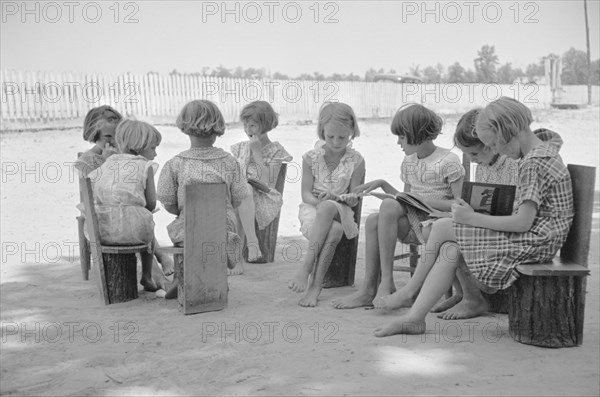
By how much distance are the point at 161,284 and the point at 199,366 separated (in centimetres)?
197

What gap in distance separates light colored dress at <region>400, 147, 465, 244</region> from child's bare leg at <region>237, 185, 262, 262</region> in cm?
168

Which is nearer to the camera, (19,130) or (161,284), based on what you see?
(161,284)

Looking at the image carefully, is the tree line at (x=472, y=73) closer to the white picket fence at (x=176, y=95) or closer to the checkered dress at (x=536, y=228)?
the white picket fence at (x=176, y=95)

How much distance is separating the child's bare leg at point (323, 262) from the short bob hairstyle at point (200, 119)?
109 cm

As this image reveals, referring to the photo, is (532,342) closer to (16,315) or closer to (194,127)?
(194,127)

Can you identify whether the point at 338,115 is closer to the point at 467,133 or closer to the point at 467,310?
the point at 467,133

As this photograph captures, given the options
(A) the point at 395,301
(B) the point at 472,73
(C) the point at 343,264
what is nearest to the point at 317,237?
(C) the point at 343,264

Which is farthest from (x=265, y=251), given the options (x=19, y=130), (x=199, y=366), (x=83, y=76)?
(x=83, y=76)

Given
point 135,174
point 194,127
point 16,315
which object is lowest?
point 16,315

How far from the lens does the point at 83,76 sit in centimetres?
2233

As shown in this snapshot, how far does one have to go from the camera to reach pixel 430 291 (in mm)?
4309

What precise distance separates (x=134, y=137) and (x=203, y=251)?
1.11 meters

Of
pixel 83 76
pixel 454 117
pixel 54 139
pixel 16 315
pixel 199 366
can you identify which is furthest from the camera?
pixel 454 117

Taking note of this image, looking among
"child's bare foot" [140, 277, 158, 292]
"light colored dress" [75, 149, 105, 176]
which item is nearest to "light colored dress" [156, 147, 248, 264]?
"child's bare foot" [140, 277, 158, 292]
